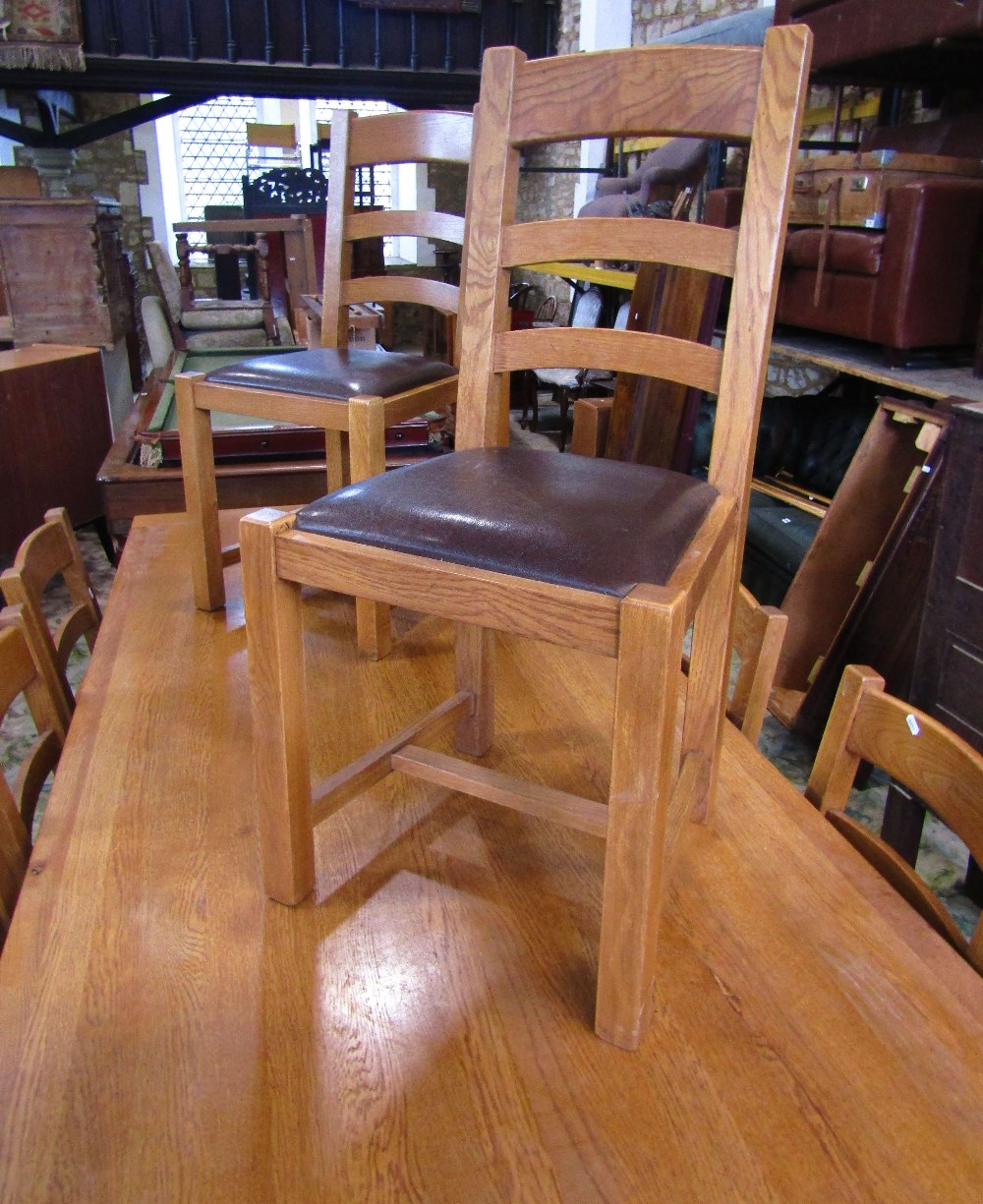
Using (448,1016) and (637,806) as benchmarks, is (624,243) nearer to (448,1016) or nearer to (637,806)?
(637,806)

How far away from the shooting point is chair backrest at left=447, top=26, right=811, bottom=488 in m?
1.02

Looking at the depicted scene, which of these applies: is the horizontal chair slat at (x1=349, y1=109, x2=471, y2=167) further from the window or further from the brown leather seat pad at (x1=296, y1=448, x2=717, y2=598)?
the window

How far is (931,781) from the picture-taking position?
42.2 inches

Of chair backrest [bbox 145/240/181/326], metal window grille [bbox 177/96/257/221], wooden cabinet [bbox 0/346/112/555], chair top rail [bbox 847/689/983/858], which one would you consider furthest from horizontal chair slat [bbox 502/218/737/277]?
metal window grille [bbox 177/96/257/221]

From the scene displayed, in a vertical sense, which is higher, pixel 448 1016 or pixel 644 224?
pixel 644 224

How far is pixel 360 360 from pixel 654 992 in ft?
4.30

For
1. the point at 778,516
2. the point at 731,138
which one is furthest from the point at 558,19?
the point at 731,138

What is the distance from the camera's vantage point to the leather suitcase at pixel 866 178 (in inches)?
101

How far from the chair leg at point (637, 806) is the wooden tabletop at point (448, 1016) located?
0.07 metres

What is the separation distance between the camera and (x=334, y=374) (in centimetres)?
170

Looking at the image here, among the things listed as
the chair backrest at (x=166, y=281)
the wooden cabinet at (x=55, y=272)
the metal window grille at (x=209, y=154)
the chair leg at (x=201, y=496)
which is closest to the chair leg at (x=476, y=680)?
the chair leg at (x=201, y=496)

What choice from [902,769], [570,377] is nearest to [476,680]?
[902,769]

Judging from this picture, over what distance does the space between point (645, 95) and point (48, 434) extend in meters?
2.84

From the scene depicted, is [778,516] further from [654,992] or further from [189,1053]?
[189,1053]
